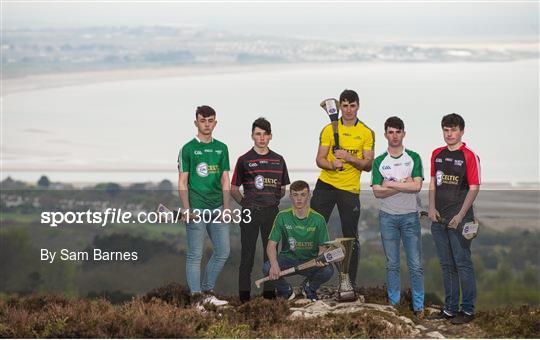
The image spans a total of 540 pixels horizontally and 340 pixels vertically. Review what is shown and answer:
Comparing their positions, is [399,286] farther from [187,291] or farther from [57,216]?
[57,216]

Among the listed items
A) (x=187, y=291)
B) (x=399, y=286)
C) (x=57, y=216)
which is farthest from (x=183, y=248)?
(x=399, y=286)

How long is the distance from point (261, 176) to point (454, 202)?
10.9 feet

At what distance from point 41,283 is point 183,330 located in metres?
3.77

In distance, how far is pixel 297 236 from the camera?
19859 millimetres

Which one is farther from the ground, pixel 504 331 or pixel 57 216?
pixel 57 216

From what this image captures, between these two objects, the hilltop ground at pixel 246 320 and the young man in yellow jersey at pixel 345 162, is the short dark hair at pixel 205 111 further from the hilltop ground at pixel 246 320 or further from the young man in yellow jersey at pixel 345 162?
the hilltop ground at pixel 246 320

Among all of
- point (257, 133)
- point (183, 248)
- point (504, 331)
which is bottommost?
point (504, 331)

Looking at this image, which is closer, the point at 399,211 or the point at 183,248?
the point at 399,211

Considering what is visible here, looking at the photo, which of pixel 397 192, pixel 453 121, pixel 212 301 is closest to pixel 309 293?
pixel 212 301

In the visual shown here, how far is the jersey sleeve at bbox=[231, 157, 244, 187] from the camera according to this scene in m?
19.6

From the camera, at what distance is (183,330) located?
19.6 meters

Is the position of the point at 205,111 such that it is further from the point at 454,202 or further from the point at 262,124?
the point at 454,202

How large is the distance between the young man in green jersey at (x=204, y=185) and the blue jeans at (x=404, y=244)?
2.76m

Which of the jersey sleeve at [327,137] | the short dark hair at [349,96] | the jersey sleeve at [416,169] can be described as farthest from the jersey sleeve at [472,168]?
the jersey sleeve at [327,137]
